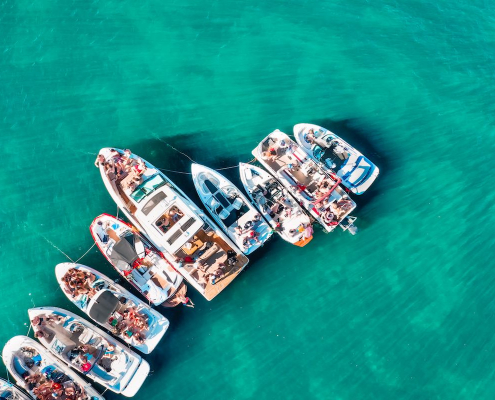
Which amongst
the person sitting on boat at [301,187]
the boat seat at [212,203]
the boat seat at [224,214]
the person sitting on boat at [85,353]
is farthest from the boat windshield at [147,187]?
the person sitting on boat at [85,353]

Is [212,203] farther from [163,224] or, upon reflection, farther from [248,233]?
[163,224]

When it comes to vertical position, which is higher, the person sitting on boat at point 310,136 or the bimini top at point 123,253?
Result: the bimini top at point 123,253

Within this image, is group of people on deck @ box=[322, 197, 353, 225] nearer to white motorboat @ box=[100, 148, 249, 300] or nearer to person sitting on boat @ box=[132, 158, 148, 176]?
white motorboat @ box=[100, 148, 249, 300]

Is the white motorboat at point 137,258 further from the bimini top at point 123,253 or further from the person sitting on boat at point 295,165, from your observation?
the person sitting on boat at point 295,165

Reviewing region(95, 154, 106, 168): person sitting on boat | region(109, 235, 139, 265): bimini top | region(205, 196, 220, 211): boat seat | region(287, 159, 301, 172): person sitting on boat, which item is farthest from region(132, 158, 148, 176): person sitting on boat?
region(287, 159, 301, 172): person sitting on boat

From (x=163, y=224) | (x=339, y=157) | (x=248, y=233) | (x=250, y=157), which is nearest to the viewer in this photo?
(x=163, y=224)

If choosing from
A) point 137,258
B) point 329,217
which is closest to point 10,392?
point 137,258

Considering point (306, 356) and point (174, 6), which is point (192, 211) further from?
point (174, 6)
